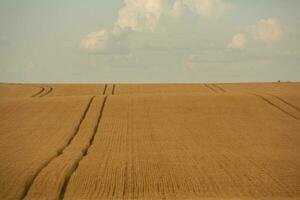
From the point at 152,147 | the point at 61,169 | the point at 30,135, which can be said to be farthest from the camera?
the point at 30,135

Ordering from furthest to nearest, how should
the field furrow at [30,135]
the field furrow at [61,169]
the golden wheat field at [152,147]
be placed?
1. the field furrow at [30,135]
2. the golden wheat field at [152,147]
3. the field furrow at [61,169]

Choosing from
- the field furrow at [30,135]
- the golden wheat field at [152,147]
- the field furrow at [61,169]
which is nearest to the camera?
the field furrow at [61,169]

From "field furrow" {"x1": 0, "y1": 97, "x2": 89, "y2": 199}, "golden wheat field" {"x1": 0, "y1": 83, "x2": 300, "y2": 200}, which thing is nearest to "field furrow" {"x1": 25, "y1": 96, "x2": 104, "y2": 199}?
"golden wheat field" {"x1": 0, "y1": 83, "x2": 300, "y2": 200}

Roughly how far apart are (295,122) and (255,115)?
11.7 feet

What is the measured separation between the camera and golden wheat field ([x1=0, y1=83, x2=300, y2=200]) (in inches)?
928

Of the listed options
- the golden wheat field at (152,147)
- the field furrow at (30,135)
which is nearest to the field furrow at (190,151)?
the golden wheat field at (152,147)

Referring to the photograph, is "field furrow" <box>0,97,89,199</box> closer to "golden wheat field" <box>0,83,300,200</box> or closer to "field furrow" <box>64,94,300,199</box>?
"golden wheat field" <box>0,83,300,200</box>

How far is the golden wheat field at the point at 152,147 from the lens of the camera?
2358 centimetres

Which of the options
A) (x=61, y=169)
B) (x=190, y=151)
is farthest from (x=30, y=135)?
(x=61, y=169)

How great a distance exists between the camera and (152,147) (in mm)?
34594

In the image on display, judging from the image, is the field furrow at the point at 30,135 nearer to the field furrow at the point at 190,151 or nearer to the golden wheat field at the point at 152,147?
the golden wheat field at the point at 152,147

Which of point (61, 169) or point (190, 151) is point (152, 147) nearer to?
point (190, 151)

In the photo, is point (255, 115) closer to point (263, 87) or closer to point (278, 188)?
point (278, 188)

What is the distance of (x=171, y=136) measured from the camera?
39.0 metres
